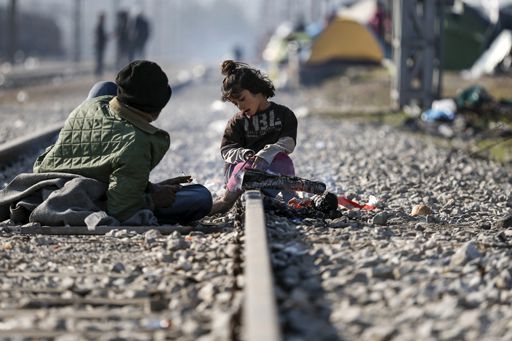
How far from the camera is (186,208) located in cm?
661

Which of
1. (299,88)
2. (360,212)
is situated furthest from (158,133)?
(299,88)

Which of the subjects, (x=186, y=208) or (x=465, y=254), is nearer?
(x=465, y=254)

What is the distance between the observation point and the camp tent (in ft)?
127

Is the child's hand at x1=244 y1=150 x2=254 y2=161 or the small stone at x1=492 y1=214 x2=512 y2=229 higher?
the child's hand at x1=244 y1=150 x2=254 y2=161

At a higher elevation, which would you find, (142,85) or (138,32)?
(138,32)

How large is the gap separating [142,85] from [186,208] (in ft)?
2.68

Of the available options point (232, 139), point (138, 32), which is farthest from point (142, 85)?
point (138, 32)

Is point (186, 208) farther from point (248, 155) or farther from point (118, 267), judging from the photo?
point (118, 267)

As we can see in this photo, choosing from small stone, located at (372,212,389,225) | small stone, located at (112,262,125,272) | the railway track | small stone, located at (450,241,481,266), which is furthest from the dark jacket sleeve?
small stone, located at (450,241,481,266)

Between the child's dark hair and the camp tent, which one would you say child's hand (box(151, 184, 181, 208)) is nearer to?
the child's dark hair

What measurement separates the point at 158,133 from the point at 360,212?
1.52 m

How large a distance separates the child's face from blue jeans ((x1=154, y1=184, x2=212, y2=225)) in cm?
64

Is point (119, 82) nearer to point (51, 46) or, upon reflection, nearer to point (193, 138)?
point (193, 138)

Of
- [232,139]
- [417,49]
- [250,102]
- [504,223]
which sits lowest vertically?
[504,223]
